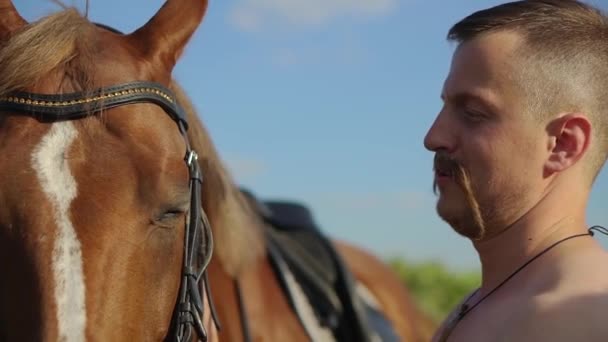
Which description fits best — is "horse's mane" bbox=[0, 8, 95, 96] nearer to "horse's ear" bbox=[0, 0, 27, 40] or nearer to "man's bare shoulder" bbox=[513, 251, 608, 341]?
"horse's ear" bbox=[0, 0, 27, 40]

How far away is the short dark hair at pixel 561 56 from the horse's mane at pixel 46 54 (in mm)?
1360

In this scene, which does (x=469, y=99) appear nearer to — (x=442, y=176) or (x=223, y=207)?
(x=442, y=176)

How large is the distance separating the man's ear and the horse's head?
125cm

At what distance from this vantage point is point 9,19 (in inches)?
104

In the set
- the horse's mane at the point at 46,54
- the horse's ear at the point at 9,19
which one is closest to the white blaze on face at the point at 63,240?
the horse's mane at the point at 46,54

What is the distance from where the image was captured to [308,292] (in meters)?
3.82

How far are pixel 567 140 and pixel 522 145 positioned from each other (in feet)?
0.30

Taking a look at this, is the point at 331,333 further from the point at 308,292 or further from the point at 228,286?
the point at 228,286

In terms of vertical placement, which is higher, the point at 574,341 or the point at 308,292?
the point at 574,341

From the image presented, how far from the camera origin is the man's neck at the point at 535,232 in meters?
1.60

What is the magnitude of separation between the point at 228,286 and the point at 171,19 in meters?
1.23

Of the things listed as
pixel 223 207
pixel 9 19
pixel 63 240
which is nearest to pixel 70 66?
pixel 9 19

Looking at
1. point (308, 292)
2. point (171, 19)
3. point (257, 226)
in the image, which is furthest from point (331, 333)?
point (171, 19)

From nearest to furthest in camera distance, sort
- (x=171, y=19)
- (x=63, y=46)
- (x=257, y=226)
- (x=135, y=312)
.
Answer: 1. (x=135, y=312)
2. (x=63, y=46)
3. (x=171, y=19)
4. (x=257, y=226)
